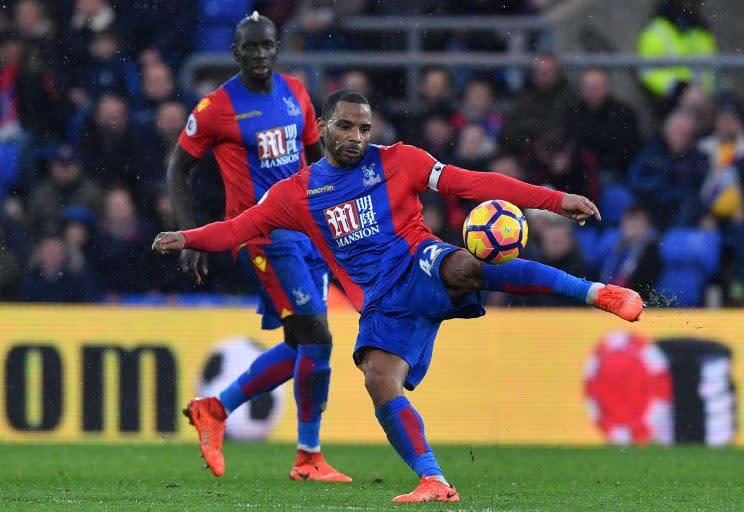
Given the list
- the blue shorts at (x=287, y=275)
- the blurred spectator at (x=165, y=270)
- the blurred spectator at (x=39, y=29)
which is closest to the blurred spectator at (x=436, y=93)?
the blurred spectator at (x=165, y=270)

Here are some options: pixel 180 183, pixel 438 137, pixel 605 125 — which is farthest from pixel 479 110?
pixel 180 183

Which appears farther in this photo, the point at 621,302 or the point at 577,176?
the point at 577,176

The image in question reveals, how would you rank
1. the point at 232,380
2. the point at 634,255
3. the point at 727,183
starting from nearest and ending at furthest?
the point at 232,380
the point at 634,255
the point at 727,183

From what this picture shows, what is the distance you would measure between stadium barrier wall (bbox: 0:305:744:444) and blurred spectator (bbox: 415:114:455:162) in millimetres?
1778

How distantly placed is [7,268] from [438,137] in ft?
13.2

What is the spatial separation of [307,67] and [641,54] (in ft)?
10.8

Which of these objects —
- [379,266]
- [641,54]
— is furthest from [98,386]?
[641,54]

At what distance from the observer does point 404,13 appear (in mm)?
14766

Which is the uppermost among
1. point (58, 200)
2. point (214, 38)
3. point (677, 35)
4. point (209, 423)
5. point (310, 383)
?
point (677, 35)

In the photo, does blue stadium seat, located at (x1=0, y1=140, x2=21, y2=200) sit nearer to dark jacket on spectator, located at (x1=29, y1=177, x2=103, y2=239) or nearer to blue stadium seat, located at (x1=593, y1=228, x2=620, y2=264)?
dark jacket on spectator, located at (x1=29, y1=177, x2=103, y2=239)

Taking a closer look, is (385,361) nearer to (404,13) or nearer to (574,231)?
(574,231)

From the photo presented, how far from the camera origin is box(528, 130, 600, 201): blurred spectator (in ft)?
41.1

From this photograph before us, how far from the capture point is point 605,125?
12938 millimetres

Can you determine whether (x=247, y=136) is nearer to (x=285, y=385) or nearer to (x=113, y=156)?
(x=285, y=385)
